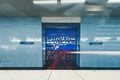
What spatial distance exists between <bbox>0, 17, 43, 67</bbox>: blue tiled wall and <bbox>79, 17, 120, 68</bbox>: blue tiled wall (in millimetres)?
1825

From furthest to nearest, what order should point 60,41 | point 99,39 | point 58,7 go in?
point 60,41 → point 99,39 → point 58,7

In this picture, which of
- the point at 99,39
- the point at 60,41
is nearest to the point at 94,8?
the point at 99,39

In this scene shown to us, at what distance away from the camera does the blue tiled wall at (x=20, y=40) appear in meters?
9.12

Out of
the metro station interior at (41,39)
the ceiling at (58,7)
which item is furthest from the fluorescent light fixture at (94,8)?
the metro station interior at (41,39)

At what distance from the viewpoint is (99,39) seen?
914cm

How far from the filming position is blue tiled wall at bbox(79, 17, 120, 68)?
29.9 ft

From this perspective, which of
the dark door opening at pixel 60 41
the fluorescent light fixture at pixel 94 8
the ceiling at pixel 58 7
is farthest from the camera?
the dark door opening at pixel 60 41

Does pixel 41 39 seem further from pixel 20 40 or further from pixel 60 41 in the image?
pixel 60 41

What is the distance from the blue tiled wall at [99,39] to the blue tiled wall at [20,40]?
1.83 meters

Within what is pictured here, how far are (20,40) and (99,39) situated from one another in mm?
3222

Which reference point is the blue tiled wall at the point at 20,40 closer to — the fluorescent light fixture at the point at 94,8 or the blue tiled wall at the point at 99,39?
the blue tiled wall at the point at 99,39

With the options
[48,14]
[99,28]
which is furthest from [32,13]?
[99,28]

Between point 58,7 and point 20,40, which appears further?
point 20,40

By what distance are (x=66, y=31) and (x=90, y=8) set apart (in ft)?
10.7
